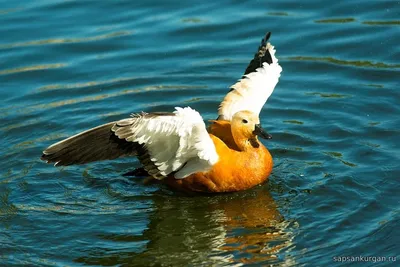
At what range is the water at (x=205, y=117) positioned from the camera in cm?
851

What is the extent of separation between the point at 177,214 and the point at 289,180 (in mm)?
1293

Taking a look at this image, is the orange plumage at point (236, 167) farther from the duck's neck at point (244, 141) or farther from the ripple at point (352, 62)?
the ripple at point (352, 62)

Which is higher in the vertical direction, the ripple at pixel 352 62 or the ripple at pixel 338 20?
the ripple at pixel 338 20

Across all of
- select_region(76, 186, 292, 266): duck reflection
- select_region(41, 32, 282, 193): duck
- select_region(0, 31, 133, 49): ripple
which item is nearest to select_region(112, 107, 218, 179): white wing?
select_region(41, 32, 282, 193): duck

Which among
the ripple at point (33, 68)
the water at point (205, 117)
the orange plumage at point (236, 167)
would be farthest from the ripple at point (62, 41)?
the orange plumage at point (236, 167)

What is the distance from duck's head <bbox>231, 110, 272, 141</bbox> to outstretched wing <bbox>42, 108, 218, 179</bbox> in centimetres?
44

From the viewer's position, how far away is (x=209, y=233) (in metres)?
8.75

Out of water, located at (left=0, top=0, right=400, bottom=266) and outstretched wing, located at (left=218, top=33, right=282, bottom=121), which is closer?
water, located at (left=0, top=0, right=400, bottom=266)

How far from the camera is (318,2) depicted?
14156mm

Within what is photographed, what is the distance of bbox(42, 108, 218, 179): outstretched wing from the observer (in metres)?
8.67

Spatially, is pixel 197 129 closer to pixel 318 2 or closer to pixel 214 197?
pixel 214 197

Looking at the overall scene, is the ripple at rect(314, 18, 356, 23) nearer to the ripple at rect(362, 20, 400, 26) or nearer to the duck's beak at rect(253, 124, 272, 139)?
the ripple at rect(362, 20, 400, 26)

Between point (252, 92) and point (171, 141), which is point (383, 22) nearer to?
point (252, 92)

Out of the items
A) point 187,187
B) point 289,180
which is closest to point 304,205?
point 289,180
